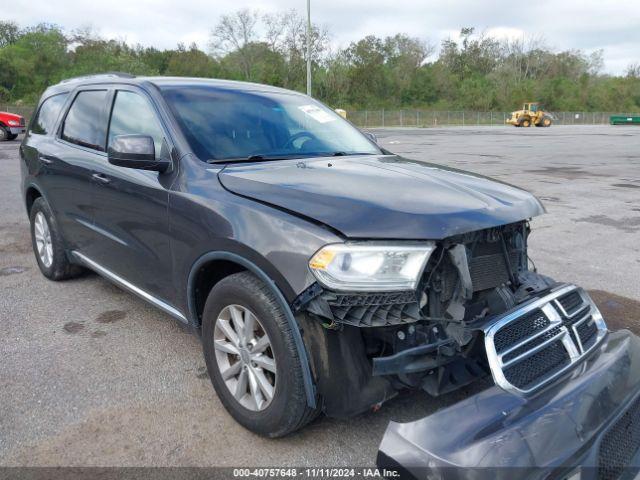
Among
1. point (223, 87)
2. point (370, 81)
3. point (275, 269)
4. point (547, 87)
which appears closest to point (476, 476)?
point (275, 269)

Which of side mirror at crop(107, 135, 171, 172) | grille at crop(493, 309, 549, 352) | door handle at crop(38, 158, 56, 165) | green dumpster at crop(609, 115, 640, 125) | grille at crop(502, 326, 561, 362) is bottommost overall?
green dumpster at crop(609, 115, 640, 125)

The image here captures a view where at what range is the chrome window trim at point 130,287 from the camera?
3201mm

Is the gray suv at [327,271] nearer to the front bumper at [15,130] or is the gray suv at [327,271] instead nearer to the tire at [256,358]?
the tire at [256,358]

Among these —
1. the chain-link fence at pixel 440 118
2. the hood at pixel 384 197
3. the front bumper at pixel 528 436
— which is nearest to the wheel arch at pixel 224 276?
the hood at pixel 384 197

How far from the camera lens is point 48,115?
4.90 meters

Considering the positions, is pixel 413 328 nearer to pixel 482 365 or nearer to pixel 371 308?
pixel 371 308

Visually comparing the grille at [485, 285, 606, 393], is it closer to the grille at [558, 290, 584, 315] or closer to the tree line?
the grille at [558, 290, 584, 315]

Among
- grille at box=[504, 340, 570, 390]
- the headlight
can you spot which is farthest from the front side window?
grille at box=[504, 340, 570, 390]

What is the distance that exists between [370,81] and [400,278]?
2972 inches

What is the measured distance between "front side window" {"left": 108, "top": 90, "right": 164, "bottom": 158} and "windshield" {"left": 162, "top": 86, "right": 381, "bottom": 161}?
0.51ft

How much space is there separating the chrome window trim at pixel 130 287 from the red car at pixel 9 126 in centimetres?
2010

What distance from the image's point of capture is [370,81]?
74125mm

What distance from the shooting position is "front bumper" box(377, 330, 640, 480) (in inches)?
70.7

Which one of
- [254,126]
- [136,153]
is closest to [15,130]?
[254,126]
